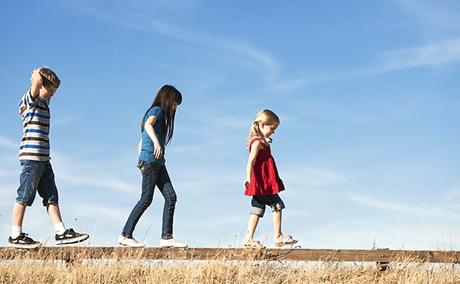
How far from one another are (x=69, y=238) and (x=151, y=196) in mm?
1219

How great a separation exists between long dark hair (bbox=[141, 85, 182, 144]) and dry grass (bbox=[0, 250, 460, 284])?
1794mm

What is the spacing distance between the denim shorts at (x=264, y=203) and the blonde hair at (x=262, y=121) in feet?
2.76

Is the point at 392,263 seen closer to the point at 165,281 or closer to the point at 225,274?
the point at 225,274

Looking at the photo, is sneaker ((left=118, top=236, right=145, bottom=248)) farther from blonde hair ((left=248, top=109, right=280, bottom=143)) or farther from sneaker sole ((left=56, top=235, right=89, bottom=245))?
blonde hair ((left=248, top=109, right=280, bottom=143))

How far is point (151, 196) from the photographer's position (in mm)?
11977

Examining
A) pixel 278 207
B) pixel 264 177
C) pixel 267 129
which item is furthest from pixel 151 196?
pixel 267 129

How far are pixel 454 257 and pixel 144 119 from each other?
4.63m

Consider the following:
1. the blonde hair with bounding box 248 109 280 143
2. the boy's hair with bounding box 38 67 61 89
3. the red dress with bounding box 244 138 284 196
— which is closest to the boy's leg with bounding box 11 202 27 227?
the boy's hair with bounding box 38 67 61 89

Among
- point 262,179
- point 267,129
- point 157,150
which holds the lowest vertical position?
point 262,179

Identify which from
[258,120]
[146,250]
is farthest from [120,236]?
[258,120]

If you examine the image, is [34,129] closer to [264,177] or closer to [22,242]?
[22,242]

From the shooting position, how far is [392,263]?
39.3 feet

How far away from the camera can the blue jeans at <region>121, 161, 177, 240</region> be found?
39.0 ft

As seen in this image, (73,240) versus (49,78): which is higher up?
(49,78)
